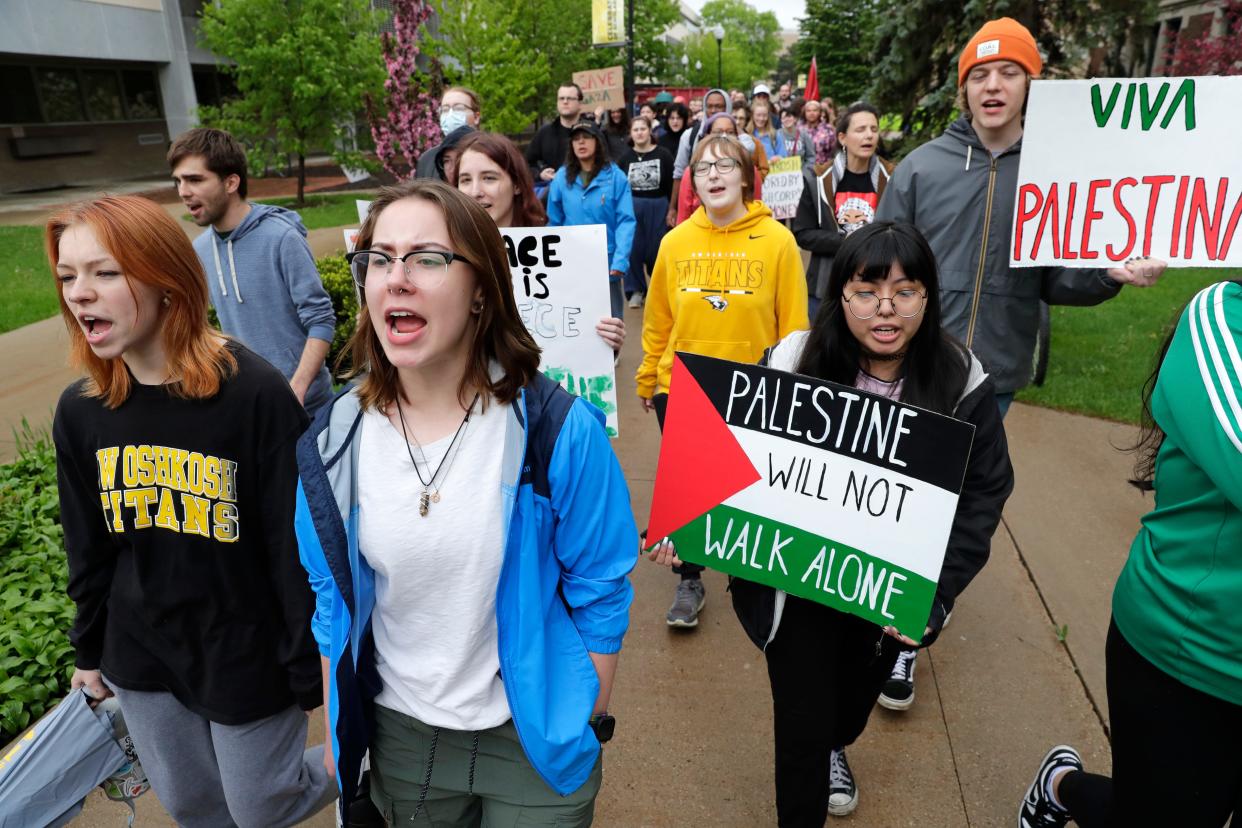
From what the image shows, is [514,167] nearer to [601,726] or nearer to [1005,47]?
[1005,47]

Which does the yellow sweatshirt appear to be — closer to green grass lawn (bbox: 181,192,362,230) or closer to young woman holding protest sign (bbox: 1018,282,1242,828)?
young woman holding protest sign (bbox: 1018,282,1242,828)

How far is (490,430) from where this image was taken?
69.0 inches

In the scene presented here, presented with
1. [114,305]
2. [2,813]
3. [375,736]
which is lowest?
[2,813]

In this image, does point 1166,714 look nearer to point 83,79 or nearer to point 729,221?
point 729,221

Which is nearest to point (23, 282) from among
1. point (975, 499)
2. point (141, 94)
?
point (975, 499)

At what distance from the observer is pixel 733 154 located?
3547 millimetres

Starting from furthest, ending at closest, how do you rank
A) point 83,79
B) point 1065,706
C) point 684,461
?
point 83,79 → point 1065,706 → point 684,461

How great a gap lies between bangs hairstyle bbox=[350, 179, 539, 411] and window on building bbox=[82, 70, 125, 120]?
3230cm

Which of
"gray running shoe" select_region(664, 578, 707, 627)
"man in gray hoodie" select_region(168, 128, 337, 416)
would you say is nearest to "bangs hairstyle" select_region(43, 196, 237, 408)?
"man in gray hoodie" select_region(168, 128, 337, 416)

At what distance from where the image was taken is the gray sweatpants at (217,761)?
6.89 ft

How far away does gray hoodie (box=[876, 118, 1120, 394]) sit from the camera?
3.30m

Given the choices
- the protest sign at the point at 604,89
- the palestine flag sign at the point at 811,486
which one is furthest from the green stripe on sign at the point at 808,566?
the protest sign at the point at 604,89

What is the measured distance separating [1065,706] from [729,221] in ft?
7.71

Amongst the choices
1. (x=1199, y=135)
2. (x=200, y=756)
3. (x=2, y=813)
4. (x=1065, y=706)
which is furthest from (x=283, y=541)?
(x=1199, y=135)
